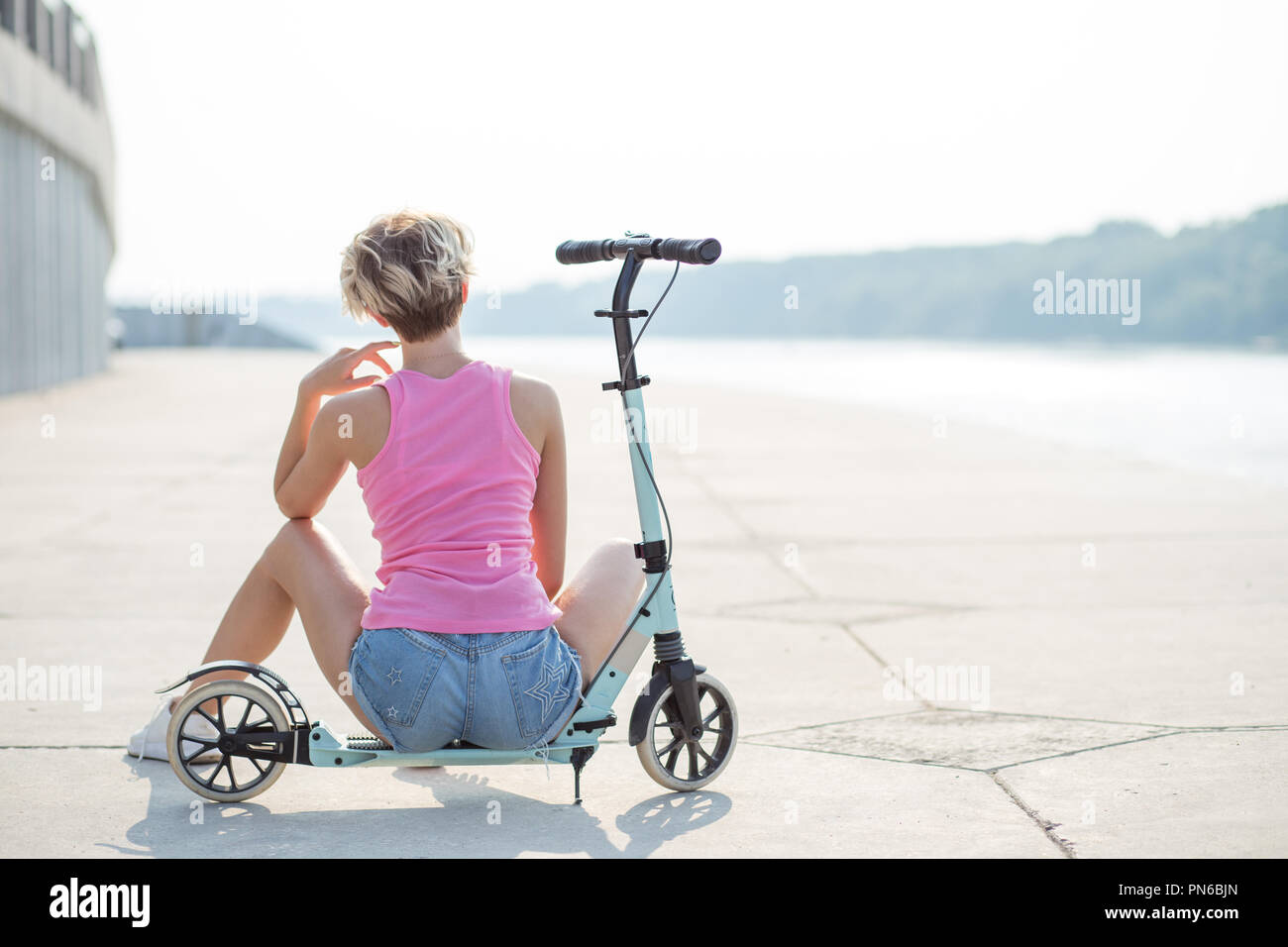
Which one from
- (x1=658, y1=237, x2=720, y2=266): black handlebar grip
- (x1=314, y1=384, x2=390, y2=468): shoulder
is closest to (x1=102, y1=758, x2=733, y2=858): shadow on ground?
(x1=314, y1=384, x2=390, y2=468): shoulder

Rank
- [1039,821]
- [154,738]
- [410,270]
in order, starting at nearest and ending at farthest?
[410,270] → [1039,821] → [154,738]

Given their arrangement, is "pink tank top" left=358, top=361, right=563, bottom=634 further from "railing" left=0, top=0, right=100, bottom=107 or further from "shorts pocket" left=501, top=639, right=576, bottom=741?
"railing" left=0, top=0, right=100, bottom=107

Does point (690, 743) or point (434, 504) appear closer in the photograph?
point (434, 504)

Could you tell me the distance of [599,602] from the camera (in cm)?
364

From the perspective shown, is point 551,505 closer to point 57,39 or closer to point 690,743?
point 690,743

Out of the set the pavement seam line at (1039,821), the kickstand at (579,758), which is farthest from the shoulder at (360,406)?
the pavement seam line at (1039,821)

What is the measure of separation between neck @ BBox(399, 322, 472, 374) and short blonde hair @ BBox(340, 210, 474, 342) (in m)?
0.02

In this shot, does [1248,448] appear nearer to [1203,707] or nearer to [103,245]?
[1203,707]

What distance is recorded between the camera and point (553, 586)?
369cm

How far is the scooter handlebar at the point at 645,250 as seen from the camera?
3330 millimetres

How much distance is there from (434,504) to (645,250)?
0.82 metres

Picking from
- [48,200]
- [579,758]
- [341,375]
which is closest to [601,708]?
[579,758]

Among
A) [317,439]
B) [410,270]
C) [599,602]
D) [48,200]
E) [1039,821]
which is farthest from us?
[48,200]

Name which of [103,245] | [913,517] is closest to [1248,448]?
[913,517]
